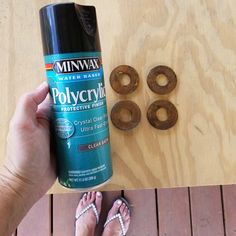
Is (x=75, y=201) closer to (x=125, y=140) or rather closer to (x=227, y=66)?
(x=125, y=140)

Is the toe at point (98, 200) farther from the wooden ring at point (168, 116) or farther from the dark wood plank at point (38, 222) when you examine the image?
the wooden ring at point (168, 116)

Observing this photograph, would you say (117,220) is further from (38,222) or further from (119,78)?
(119,78)

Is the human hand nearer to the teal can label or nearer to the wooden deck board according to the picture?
the teal can label

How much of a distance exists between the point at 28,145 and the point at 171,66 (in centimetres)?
27

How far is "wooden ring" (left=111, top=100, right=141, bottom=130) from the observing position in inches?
19.8

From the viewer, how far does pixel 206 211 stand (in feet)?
3.07

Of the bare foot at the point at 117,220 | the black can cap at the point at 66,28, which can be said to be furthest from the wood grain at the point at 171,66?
the bare foot at the point at 117,220

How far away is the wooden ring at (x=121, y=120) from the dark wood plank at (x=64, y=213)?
0.53 m

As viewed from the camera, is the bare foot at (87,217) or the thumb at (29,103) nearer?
the thumb at (29,103)

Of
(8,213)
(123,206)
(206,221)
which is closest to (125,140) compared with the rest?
(8,213)

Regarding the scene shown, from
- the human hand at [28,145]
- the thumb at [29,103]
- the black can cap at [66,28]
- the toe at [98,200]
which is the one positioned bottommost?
the toe at [98,200]

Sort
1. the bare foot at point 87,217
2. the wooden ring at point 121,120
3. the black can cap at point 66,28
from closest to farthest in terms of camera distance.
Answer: the black can cap at point 66,28
the wooden ring at point 121,120
the bare foot at point 87,217

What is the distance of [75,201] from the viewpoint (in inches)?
37.5

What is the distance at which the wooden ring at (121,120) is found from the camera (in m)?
0.50
